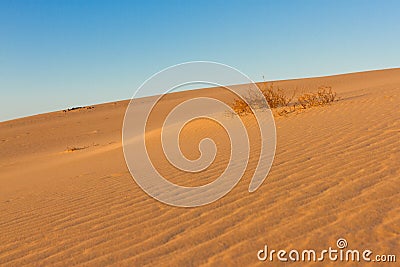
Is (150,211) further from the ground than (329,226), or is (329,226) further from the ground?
(150,211)

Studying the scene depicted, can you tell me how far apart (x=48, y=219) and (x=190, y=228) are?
1719mm

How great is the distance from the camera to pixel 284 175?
14.6 feet

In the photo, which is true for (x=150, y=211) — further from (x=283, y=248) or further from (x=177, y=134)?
(x=177, y=134)

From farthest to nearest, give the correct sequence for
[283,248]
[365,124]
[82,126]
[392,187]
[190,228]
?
1. [82,126]
2. [365,124]
3. [392,187]
4. [190,228]
5. [283,248]

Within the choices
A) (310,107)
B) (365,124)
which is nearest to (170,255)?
(365,124)

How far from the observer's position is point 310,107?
34.7ft

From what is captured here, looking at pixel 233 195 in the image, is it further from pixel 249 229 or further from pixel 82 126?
pixel 82 126

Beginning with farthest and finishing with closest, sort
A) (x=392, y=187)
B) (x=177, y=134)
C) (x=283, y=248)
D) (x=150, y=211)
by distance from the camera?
(x=177, y=134) < (x=150, y=211) < (x=392, y=187) < (x=283, y=248)

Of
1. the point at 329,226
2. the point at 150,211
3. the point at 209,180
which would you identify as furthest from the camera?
the point at 209,180

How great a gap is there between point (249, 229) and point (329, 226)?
61 centimetres

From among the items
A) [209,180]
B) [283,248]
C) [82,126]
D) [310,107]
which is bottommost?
[283,248]

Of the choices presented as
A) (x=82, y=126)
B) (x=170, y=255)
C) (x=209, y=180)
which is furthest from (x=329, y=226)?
(x=82, y=126)

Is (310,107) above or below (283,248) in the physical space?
above

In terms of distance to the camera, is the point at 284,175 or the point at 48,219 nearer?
the point at 48,219
